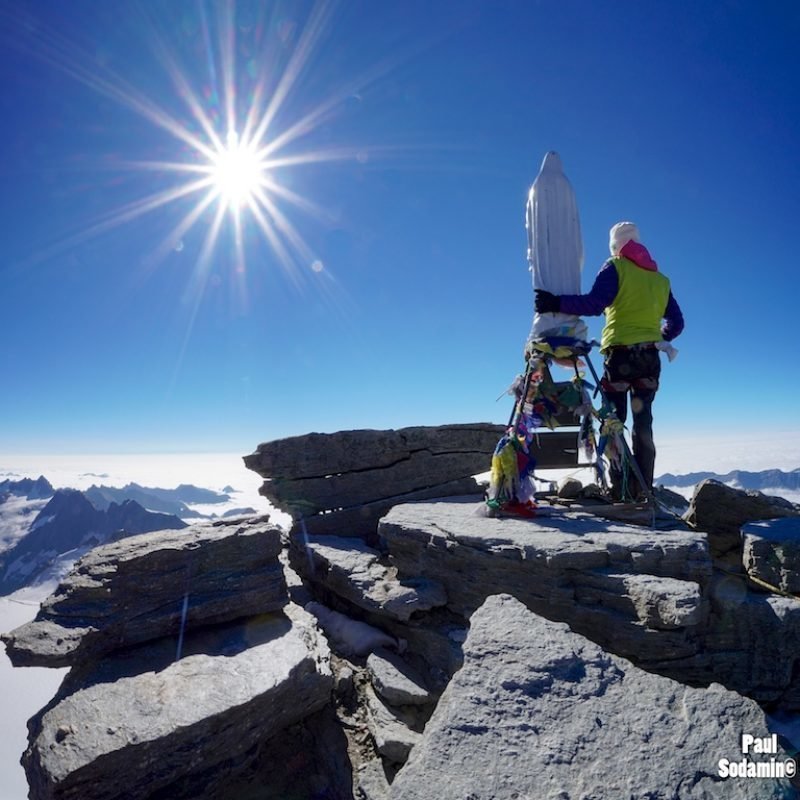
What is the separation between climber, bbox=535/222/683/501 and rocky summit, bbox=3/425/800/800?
1.60 meters

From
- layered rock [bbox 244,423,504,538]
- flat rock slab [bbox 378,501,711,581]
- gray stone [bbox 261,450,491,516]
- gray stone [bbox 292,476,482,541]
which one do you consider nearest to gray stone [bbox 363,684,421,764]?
flat rock slab [bbox 378,501,711,581]

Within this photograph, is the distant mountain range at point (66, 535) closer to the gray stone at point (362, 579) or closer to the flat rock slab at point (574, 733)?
the gray stone at point (362, 579)

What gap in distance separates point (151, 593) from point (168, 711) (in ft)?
Result: 5.99

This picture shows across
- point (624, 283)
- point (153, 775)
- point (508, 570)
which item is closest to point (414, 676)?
point (508, 570)

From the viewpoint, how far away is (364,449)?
896 centimetres

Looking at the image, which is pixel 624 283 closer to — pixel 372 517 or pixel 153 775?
pixel 372 517

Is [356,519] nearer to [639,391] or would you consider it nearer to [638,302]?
[639,391]

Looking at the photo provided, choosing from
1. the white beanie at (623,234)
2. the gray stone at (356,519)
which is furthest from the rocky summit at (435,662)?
the white beanie at (623,234)

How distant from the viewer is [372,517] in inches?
339

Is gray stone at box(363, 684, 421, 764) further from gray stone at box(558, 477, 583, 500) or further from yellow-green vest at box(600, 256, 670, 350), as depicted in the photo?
yellow-green vest at box(600, 256, 670, 350)

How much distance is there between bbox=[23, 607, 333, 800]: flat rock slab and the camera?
11.5ft

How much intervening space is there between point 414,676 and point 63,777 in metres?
3.21

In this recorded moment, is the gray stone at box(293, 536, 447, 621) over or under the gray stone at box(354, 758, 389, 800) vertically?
over

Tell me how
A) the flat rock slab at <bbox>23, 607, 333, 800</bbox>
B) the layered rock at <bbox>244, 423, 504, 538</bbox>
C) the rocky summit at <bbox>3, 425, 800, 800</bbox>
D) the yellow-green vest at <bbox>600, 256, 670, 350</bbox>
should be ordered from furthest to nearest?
the layered rock at <bbox>244, 423, 504, 538</bbox>
the yellow-green vest at <bbox>600, 256, 670, 350</bbox>
the flat rock slab at <bbox>23, 607, 333, 800</bbox>
the rocky summit at <bbox>3, 425, 800, 800</bbox>
